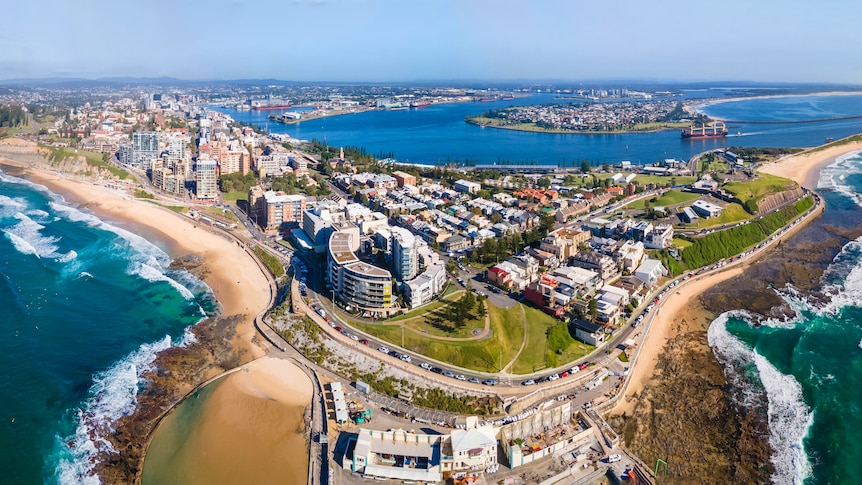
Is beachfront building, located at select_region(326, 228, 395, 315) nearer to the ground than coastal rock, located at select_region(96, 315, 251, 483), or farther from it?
farther from it

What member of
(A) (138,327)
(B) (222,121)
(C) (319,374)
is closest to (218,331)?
(A) (138,327)

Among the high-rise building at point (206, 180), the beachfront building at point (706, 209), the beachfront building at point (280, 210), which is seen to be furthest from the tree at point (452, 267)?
the high-rise building at point (206, 180)

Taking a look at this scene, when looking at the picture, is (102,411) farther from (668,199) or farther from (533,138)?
(533,138)

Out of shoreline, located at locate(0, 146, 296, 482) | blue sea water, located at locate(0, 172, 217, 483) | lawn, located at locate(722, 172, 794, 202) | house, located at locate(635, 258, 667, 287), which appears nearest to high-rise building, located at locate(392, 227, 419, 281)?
Answer: shoreline, located at locate(0, 146, 296, 482)

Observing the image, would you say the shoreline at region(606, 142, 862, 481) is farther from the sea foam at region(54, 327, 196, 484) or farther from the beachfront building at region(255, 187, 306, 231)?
the beachfront building at region(255, 187, 306, 231)

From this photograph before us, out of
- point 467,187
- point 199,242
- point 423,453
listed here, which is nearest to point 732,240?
point 467,187

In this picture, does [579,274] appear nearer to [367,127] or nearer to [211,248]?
[211,248]
